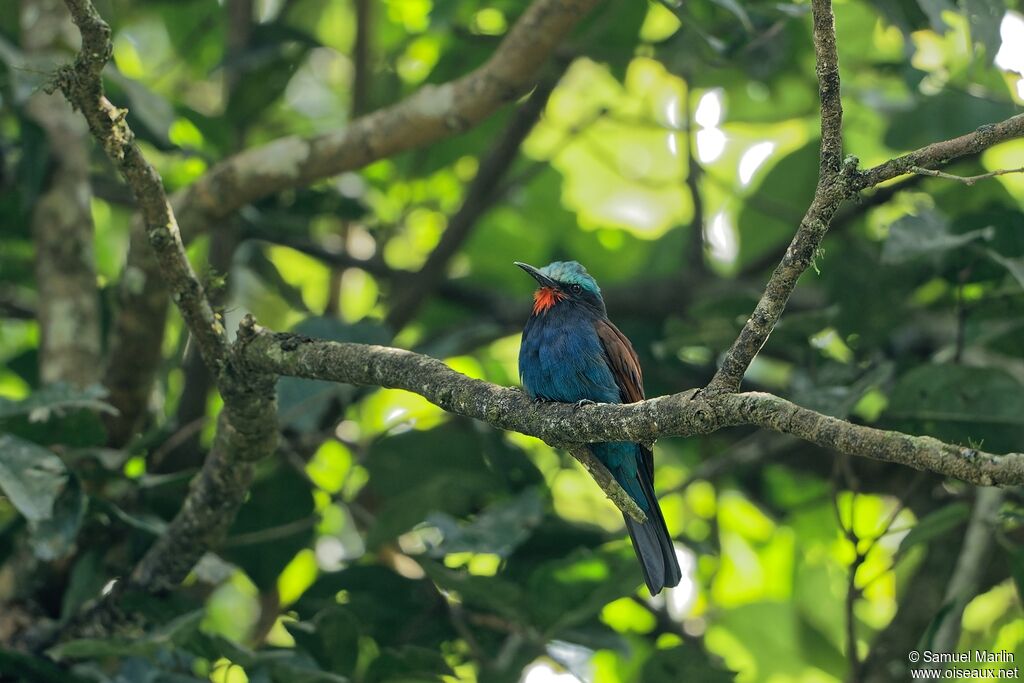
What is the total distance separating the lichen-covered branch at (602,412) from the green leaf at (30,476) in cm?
77

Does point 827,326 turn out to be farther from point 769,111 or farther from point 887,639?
point 769,111

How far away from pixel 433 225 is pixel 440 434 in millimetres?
2177

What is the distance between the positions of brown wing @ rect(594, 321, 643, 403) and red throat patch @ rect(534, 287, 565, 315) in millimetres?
260

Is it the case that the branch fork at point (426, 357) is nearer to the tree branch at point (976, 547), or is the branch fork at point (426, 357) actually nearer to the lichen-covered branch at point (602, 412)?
the lichen-covered branch at point (602, 412)

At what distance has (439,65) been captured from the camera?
564cm

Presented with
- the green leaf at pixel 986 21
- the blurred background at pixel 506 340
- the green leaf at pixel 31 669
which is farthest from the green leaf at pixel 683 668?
the green leaf at pixel 986 21

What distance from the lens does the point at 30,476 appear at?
349cm

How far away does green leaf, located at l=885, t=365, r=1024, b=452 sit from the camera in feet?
13.6

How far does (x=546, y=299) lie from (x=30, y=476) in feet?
6.51

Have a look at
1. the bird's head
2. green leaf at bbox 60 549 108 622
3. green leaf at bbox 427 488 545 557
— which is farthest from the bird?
green leaf at bbox 60 549 108 622

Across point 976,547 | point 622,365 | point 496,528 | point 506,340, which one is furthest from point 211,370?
point 506,340

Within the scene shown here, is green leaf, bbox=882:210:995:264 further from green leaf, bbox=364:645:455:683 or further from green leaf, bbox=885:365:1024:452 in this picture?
green leaf, bbox=364:645:455:683

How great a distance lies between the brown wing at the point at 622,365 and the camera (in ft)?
13.7

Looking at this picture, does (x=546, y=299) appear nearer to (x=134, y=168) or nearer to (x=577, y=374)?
(x=577, y=374)
